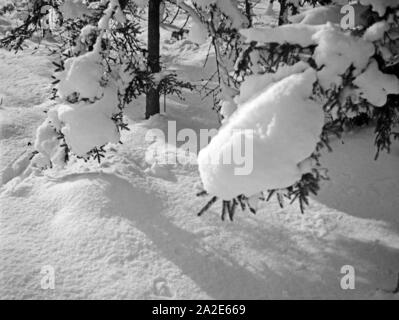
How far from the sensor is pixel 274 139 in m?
3.82

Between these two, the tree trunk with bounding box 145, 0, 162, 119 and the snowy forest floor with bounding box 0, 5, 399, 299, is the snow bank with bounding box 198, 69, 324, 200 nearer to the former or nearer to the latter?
the snowy forest floor with bounding box 0, 5, 399, 299

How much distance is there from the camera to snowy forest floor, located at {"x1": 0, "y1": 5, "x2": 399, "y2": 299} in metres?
5.89

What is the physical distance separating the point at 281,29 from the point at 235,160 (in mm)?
1670

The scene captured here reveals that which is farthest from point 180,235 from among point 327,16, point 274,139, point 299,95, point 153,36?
point 153,36

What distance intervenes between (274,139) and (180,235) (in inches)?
138

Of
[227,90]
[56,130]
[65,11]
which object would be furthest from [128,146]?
[227,90]

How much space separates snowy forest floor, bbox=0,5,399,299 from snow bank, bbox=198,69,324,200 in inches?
103

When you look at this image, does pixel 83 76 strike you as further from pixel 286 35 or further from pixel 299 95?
pixel 299 95

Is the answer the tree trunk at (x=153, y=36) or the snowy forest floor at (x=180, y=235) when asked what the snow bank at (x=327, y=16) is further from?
the tree trunk at (x=153, y=36)

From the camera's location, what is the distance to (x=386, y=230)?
6.74 metres

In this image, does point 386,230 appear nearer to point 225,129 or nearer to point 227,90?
point 227,90

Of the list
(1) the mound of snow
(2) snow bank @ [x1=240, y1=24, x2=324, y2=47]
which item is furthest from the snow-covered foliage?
(1) the mound of snow

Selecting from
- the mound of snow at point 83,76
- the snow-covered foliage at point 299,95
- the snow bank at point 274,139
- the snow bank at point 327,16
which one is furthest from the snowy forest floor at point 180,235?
the snow bank at point 327,16

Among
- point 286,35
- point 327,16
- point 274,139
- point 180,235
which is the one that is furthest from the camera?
point 180,235
